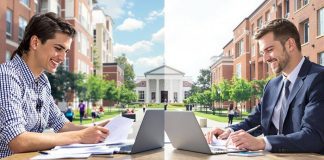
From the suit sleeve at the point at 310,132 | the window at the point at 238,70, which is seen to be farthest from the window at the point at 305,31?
the suit sleeve at the point at 310,132

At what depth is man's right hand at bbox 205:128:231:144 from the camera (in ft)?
4.83

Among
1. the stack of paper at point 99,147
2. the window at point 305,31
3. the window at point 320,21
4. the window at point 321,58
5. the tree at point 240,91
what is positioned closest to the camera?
the stack of paper at point 99,147

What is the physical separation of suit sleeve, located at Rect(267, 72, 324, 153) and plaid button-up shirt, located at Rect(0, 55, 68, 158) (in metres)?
0.78

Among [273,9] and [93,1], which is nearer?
[273,9]

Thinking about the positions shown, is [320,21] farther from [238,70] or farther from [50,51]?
[50,51]

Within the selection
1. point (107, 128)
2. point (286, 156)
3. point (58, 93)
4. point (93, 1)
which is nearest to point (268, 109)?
point (286, 156)

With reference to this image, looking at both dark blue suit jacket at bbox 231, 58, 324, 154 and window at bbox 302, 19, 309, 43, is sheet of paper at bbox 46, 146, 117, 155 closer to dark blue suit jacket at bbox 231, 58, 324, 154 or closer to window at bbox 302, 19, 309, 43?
dark blue suit jacket at bbox 231, 58, 324, 154

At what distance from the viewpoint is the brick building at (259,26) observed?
916cm

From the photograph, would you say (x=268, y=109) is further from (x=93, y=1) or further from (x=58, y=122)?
(x=93, y=1)

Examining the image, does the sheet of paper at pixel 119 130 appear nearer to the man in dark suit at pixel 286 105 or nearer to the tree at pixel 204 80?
the man in dark suit at pixel 286 105

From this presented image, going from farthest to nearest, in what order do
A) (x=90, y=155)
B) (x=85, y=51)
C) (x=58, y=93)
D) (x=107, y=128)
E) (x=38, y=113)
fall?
(x=85, y=51), (x=58, y=93), (x=38, y=113), (x=107, y=128), (x=90, y=155)

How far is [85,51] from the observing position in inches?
627

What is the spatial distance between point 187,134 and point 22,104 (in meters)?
0.56

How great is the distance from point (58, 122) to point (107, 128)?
50 cm
